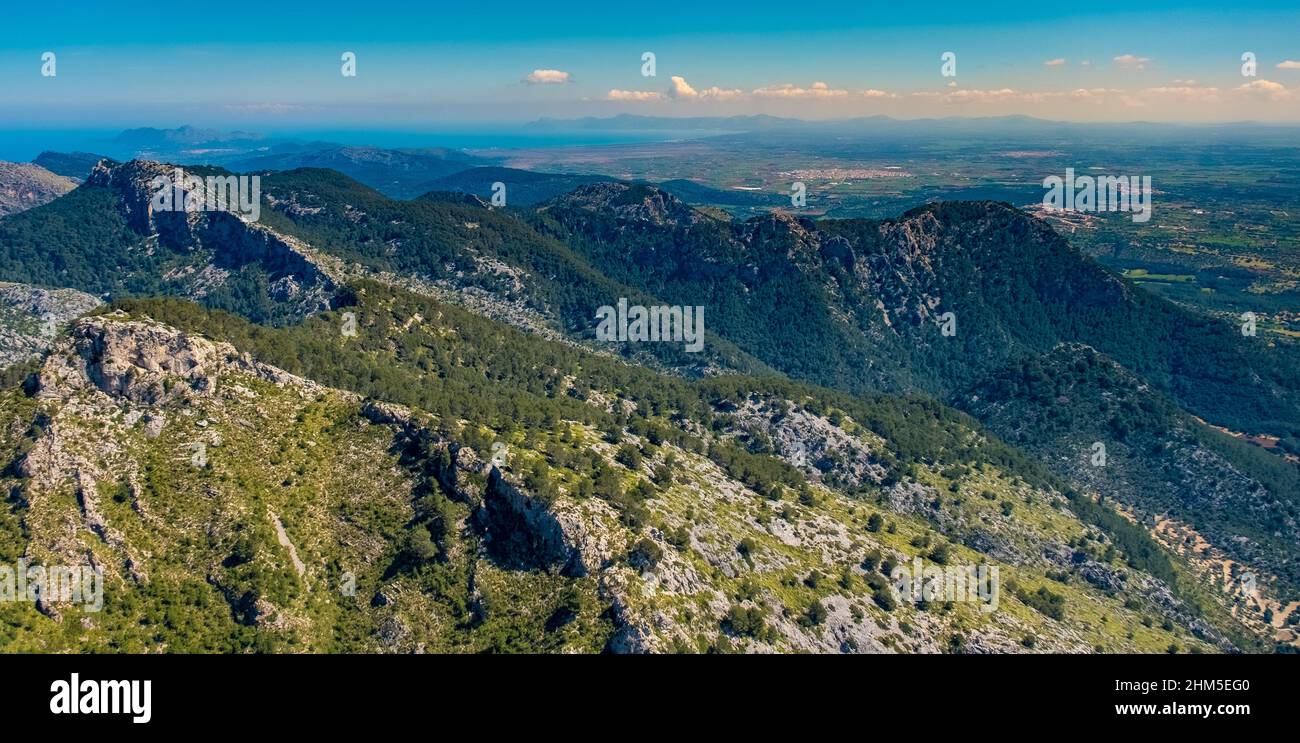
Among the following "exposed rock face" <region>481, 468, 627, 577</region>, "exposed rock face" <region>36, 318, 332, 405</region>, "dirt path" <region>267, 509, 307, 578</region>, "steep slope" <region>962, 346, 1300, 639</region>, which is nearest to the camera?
"dirt path" <region>267, 509, 307, 578</region>

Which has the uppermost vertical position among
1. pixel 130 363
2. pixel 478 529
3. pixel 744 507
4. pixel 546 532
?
pixel 130 363

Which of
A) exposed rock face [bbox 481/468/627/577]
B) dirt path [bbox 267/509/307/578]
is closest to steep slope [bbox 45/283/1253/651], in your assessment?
exposed rock face [bbox 481/468/627/577]

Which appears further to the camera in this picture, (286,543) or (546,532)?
(546,532)

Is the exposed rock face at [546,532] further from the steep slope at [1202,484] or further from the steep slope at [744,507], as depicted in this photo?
the steep slope at [1202,484]

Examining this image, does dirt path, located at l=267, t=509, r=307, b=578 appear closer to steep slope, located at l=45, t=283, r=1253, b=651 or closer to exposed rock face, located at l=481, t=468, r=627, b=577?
steep slope, located at l=45, t=283, r=1253, b=651

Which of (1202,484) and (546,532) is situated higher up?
(546,532)

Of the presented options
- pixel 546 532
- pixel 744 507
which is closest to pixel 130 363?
pixel 546 532

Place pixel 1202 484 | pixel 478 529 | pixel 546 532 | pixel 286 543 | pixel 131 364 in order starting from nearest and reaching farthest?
pixel 286 543 < pixel 546 532 < pixel 478 529 < pixel 131 364 < pixel 1202 484

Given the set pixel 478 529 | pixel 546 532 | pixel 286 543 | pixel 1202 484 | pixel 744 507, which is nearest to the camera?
pixel 286 543

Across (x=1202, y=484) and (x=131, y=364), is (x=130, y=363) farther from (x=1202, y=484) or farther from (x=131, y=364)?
(x=1202, y=484)
